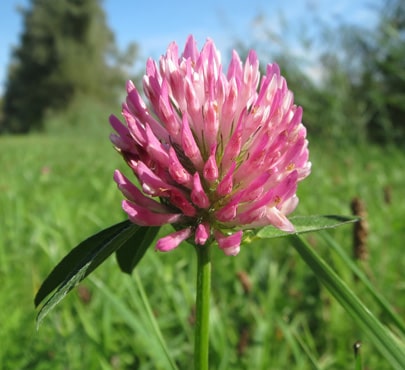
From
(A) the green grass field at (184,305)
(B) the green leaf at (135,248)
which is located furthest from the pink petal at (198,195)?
(A) the green grass field at (184,305)

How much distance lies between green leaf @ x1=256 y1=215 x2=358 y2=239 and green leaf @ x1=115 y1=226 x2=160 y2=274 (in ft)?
0.53

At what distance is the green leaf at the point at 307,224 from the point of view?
65 cm

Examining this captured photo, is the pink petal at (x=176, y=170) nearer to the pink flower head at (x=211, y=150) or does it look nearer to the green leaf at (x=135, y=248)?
the pink flower head at (x=211, y=150)

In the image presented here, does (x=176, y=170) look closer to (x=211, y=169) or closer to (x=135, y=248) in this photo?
(x=211, y=169)

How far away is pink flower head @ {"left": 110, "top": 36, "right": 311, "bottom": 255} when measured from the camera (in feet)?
2.01

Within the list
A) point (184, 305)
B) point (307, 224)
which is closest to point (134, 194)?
point (307, 224)

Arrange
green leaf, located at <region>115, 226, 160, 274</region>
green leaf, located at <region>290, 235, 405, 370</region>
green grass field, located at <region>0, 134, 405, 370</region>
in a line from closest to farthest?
green leaf, located at <region>290, 235, 405, 370</region> → green leaf, located at <region>115, 226, 160, 274</region> → green grass field, located at <region>0, 134, 405, 370</region>

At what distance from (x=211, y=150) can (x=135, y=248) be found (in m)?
0.22

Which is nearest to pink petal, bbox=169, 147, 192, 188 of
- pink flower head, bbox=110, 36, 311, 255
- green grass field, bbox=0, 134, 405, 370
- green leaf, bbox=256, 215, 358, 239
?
pink flower head, bbox=110, 36, 311, 255

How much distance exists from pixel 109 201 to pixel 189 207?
79.5 inches

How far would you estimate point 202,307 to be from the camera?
24.0 inches

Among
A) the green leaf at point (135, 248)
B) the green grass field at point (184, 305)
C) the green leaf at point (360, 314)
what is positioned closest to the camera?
the green leaf at point (360, 314)

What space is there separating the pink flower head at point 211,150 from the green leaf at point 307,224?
0.03m

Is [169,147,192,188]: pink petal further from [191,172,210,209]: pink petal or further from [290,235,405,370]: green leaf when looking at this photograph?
[290,235,405,370]: green leaf
